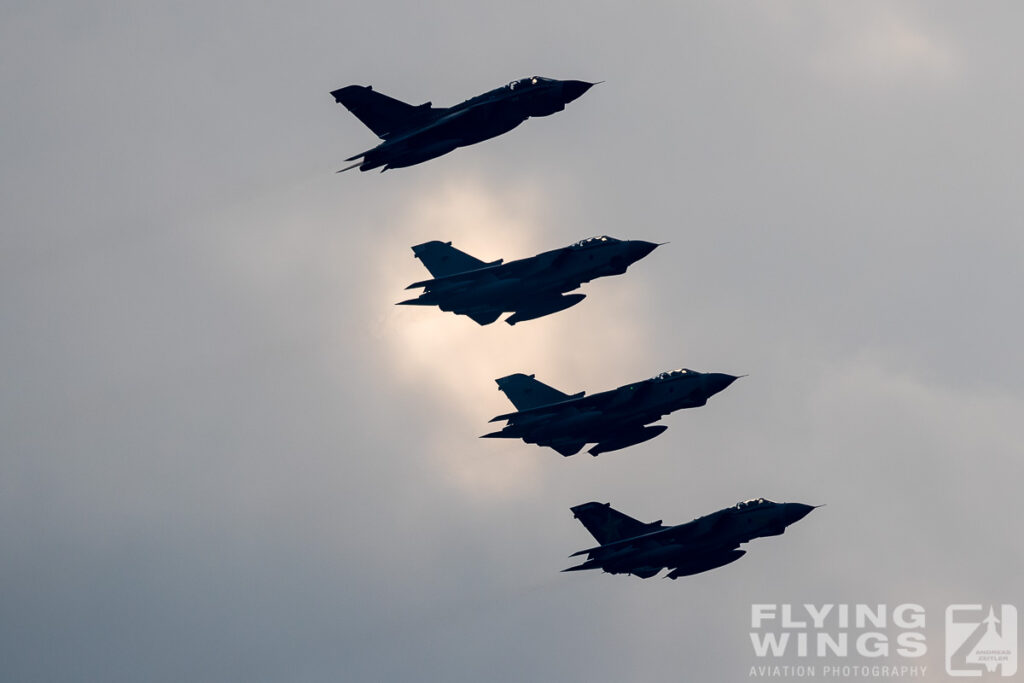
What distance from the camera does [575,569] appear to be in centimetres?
8981

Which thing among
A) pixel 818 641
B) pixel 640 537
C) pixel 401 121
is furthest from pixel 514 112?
pixel 818 641

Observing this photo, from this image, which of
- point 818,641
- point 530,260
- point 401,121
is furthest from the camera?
point 818,641

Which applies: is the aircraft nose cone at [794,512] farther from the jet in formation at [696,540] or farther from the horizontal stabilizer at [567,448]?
the horizontal stabilizer at [567,448]

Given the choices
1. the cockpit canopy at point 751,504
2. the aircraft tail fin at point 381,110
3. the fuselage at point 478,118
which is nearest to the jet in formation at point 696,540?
the cockpit canopy at point 751,504

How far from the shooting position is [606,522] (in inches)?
3752

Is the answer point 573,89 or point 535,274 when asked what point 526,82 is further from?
point 535,274

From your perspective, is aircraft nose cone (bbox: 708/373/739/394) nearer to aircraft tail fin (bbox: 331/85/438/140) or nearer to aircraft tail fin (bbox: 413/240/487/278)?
aircraft tail fin (bbox: 413/240/487/278)

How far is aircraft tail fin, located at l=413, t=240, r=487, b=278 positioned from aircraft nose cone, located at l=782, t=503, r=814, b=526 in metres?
23.4

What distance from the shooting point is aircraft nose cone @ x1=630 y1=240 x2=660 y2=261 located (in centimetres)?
9281

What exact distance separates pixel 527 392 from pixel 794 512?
1738 cm

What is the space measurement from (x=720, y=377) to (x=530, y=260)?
1295 cm

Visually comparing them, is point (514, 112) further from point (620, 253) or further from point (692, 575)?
point (692, 575)

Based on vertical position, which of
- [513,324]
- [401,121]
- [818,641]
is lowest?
[818,641]

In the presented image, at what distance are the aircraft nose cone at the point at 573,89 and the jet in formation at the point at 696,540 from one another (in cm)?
2541
